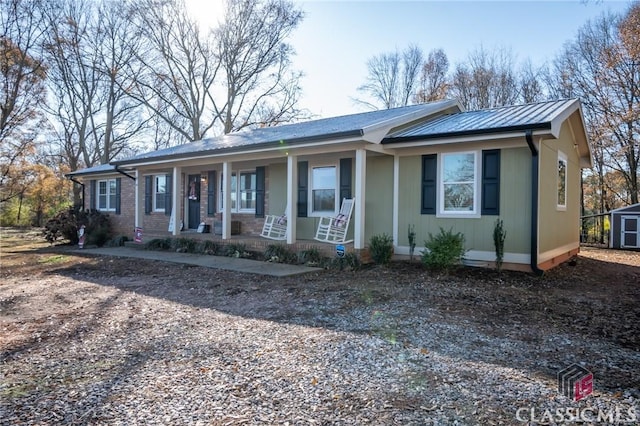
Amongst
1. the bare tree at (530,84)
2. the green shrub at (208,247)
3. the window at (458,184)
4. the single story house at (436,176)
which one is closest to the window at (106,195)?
the single story house at (436,176)

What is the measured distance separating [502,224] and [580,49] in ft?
59.4

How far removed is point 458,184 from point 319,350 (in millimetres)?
5864

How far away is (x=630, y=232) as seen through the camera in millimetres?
15094

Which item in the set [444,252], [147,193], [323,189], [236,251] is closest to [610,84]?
[323,189]

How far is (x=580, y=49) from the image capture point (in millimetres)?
21094

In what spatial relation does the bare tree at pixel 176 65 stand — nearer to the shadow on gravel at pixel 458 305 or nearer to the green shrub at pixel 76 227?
the green shrub at pixel 76 227

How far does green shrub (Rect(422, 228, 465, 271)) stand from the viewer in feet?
25.5

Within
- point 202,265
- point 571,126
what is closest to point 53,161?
point 202,265

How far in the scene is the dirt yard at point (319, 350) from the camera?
9.30 feet

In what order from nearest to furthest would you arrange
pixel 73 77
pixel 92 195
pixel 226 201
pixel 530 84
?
pixel 226 201 < pixel 92 195 < pixel 530 84 < pixel 73 77

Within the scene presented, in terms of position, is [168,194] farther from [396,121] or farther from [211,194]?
[396,121]

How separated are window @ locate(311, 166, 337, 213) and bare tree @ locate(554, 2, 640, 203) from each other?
14.9m

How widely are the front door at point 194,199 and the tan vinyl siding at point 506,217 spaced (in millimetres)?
8422

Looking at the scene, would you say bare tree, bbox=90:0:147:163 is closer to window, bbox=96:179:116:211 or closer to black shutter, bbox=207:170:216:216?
window, bbox=96:179:116:211
